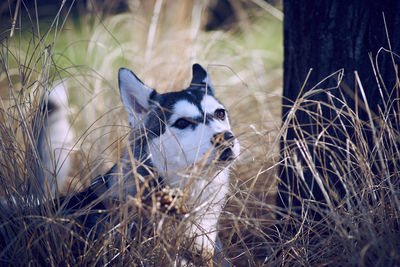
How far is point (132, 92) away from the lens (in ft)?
8.43

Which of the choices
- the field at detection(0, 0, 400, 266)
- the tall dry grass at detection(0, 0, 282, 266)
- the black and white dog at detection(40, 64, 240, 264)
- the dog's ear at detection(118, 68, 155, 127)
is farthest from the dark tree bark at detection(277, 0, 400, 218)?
the dog's ear at detection(118, 68, 155, 127)

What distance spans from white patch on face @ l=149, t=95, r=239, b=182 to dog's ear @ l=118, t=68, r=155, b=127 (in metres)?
0.27

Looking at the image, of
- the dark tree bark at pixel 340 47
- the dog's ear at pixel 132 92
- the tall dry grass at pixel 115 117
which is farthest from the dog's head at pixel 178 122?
the dark tree bark at pixel 340 47

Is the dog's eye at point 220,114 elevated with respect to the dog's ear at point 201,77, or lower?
lower

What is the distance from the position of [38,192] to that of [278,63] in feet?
16.7

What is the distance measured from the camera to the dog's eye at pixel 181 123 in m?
2.42

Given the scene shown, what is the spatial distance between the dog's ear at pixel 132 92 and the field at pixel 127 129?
191 mm

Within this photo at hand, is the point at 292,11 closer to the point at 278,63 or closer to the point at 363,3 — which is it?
the point at 363,3

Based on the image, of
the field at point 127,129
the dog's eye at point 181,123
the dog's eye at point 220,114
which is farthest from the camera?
the dog's eye at point 220,114

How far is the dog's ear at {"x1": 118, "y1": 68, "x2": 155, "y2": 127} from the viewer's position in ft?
8.11

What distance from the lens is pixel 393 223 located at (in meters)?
1.77

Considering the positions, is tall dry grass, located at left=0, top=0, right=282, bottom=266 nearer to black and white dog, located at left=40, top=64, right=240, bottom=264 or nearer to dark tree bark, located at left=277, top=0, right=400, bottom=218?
black and white dog, located at left=40, top=64, right=240, bottom=264

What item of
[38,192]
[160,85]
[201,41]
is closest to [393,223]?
[38,192]

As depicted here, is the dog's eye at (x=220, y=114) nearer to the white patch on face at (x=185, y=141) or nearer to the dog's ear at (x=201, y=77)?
the white patch on face at (x=185, y=141)
